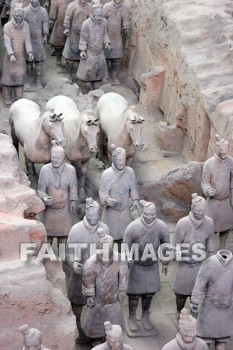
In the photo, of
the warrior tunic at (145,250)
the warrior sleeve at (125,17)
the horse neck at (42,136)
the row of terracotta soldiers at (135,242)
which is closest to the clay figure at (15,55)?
the warrior sleeve at (125,17)

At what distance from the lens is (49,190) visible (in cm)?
986

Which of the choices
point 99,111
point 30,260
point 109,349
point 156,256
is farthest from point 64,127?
point 109,349

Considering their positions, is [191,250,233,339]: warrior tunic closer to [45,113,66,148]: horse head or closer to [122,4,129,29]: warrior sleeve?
[45,113,66,148]: horse head

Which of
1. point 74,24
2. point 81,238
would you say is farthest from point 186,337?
Result: point 74,24

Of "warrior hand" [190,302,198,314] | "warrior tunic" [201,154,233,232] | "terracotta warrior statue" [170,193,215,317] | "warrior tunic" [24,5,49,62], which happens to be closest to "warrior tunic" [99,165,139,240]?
"warrior tunic" [201,154,233,232]

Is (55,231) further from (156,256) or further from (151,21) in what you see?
(151,21)

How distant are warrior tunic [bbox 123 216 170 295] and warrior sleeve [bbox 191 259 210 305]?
0.73m

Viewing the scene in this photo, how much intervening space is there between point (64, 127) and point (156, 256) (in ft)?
9.04

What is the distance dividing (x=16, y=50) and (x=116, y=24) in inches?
63.6

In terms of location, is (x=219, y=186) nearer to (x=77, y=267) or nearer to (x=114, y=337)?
(x=77, y=267)

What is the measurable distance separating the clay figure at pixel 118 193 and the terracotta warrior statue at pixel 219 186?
2.64 ft

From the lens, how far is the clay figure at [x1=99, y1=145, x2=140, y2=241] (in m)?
9.80

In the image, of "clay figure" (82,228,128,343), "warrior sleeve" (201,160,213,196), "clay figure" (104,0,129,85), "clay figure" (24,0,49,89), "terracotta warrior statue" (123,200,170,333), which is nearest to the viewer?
"clay figure" (82,228,128,343)

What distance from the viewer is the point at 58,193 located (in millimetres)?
9867
